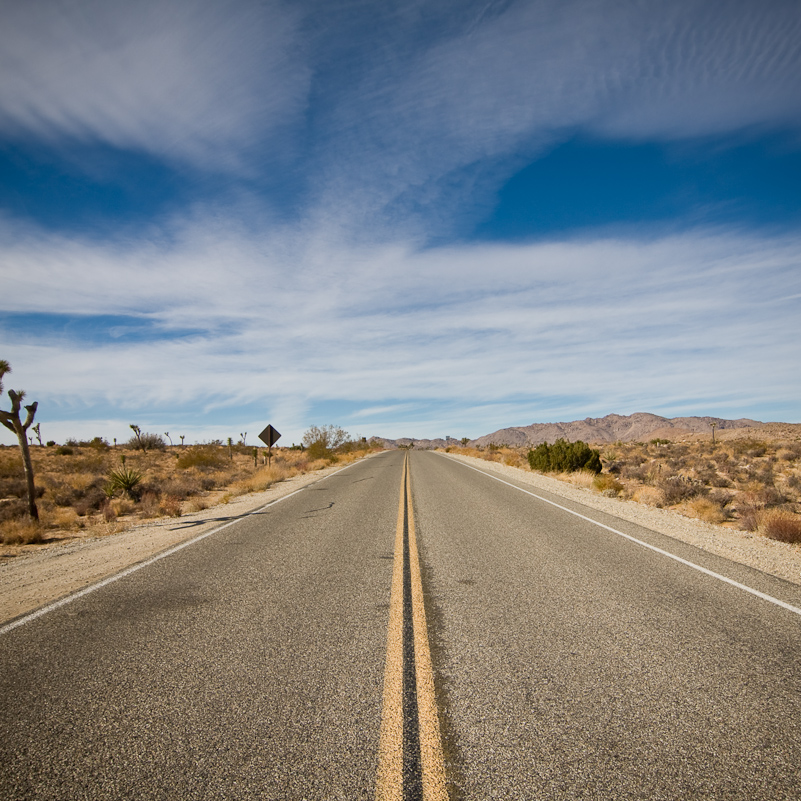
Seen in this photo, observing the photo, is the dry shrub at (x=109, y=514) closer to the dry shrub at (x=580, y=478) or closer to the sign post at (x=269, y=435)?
the sign post at (x=269, y=435)

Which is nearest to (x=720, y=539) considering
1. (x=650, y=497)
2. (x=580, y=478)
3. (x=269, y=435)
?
(x=650, y=497)

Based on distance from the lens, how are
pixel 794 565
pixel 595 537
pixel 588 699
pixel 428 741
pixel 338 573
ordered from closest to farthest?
pixel 428 741
pixel 588 699
pixel 338 573
pixel 794 565
pixel 595 537

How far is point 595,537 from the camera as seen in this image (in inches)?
344

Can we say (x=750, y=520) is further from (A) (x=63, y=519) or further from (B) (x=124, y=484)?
(B) (x=124, y=484)

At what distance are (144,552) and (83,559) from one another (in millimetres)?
1126

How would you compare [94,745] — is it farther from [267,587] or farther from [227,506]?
[227,506]

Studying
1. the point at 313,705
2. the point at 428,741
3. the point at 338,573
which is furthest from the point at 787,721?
the point at 338,573

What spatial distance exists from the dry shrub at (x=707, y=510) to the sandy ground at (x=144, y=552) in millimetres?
699

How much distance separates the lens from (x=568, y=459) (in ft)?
83.0

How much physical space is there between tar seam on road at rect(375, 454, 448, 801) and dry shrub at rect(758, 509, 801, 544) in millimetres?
8416

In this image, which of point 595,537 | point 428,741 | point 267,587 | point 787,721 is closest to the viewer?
point 428,741

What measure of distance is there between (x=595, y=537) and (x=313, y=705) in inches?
278

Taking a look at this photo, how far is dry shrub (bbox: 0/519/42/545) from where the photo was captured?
11.0 metres

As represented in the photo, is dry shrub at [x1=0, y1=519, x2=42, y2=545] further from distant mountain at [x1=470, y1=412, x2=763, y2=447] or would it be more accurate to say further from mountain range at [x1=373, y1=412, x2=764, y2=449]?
distant mountain at [x1=470, y1=412, x2=763, y2=447]
